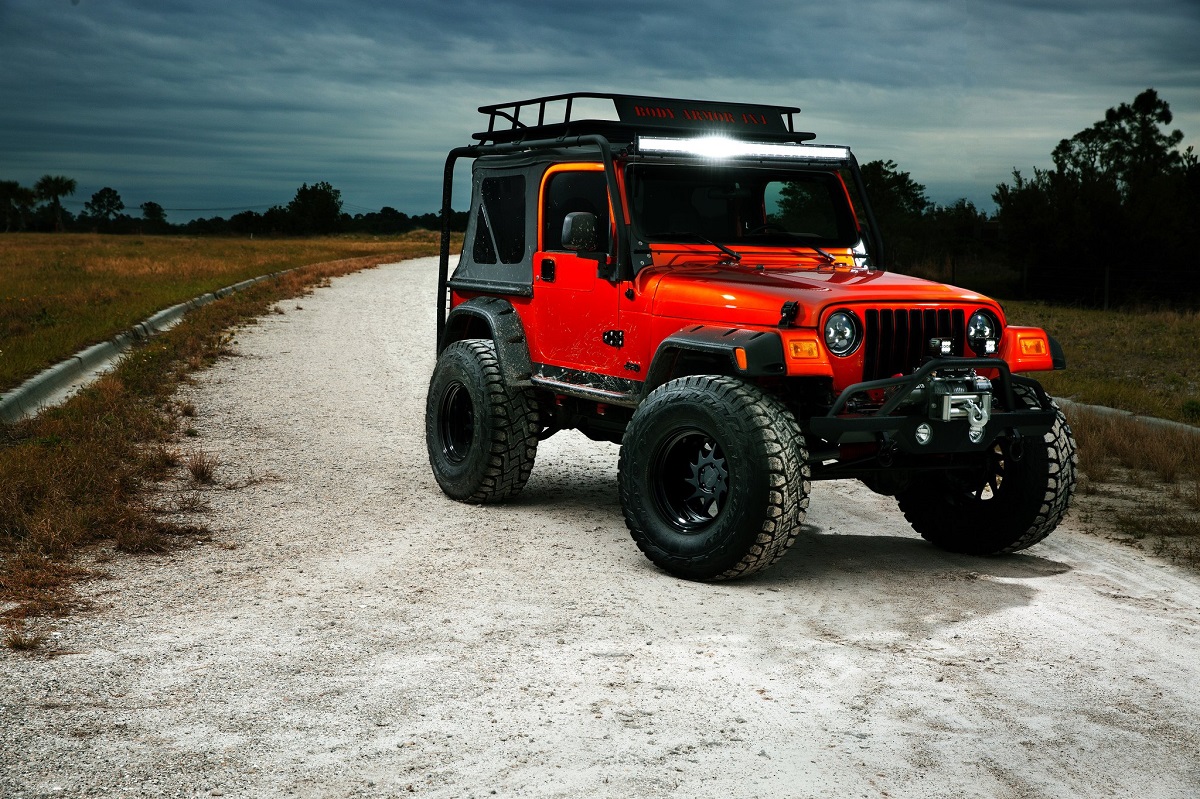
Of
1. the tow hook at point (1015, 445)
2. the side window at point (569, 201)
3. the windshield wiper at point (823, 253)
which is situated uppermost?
the side window at point (569, 201)

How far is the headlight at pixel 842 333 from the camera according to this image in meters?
6.00

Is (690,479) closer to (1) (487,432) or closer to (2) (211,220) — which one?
(1) (487,432)

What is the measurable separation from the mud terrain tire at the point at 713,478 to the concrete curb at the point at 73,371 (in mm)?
6638

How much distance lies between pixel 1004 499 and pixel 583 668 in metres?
3.05

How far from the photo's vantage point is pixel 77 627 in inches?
208

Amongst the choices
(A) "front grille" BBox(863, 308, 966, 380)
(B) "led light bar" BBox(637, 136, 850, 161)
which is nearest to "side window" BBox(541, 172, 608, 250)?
(B) "led light bar" BBox(637, 136, 850, 161)

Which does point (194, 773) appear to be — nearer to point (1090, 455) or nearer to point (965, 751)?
point (965, 751)

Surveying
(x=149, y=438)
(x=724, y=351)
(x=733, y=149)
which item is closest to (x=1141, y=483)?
(x=733, y=149)

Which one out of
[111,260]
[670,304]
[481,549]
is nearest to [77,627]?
[481,549]

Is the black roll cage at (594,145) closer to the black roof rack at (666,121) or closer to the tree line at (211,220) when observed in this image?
the black roof rack at (666,121)

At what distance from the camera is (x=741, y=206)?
24.4 ft

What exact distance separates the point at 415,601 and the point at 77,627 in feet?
4.86

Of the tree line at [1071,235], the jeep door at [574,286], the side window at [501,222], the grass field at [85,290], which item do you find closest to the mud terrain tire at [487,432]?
the jeep door at [574,286]

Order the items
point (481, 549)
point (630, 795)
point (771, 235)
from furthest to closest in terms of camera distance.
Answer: point (771, 235) → point (481, 549) → point (630, 795)
